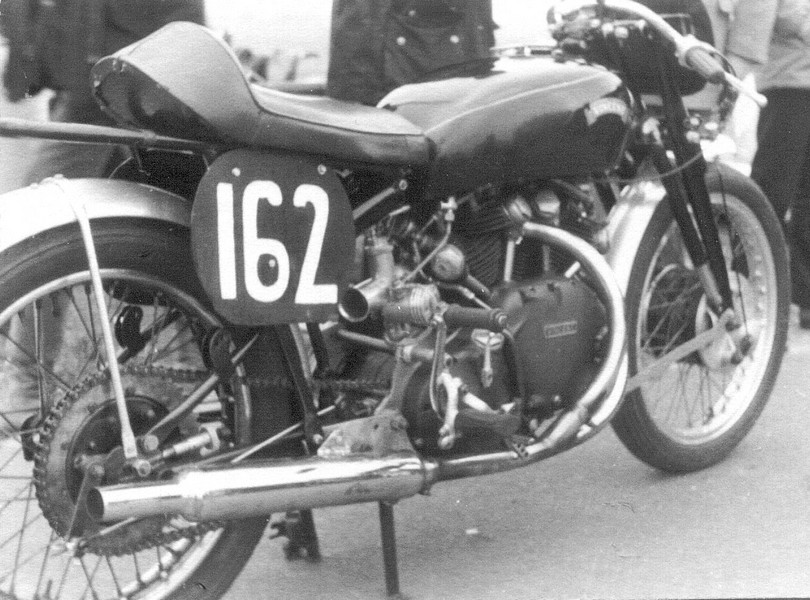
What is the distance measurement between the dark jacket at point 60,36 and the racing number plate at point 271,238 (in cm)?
128

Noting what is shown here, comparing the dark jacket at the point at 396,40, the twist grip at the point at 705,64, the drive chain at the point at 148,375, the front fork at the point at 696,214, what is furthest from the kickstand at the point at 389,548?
the dark jacket at the point at 396,40

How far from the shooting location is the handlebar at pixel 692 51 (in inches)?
136

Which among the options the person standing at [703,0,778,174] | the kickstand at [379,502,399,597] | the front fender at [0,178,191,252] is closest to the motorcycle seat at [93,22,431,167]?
the front fender at [0,178,191,252]

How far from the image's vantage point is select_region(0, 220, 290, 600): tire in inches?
105

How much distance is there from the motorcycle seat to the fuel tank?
280 mm

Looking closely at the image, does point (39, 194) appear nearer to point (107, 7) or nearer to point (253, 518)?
point (253, 518)

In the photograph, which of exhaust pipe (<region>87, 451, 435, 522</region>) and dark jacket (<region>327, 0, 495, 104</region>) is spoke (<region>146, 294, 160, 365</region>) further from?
dark jacket (<region>327, 0, 495, 104</region>)

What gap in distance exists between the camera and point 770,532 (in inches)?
145

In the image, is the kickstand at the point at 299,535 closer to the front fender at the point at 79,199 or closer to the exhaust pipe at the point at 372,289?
the exhaust pipe at the point at 372,289

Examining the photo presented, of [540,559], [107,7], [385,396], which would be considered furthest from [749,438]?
[107,7]

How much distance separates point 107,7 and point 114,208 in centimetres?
138

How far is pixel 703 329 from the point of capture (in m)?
4.04

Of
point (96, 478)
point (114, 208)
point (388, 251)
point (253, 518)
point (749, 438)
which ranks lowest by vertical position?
point (749, 438)

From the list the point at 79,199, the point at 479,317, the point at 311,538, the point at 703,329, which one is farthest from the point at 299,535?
the point at 703,329
